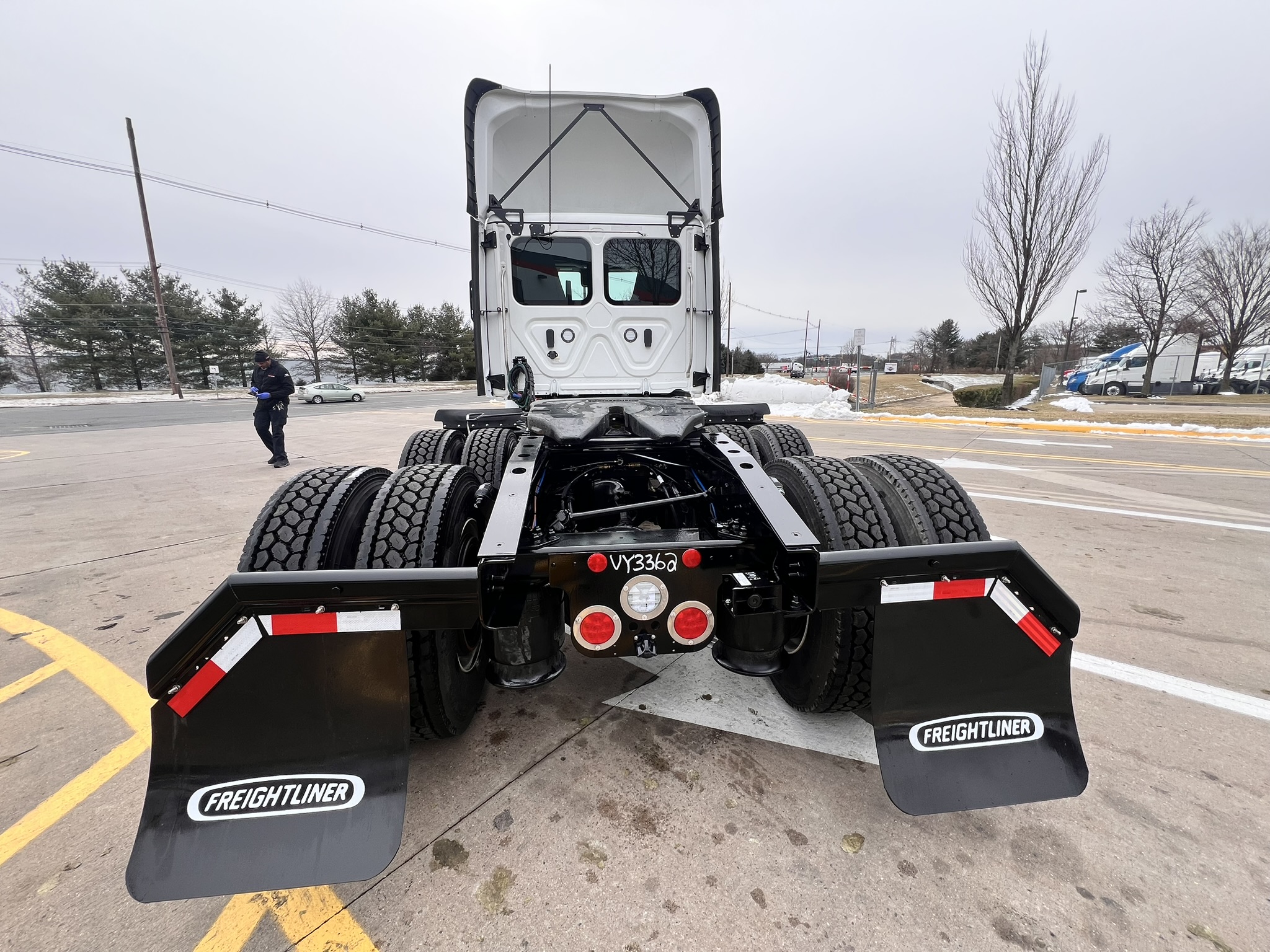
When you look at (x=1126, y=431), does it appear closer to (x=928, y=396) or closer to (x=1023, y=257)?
(x=1023, y=257)

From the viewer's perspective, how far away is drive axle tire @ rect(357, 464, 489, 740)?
5.77 ft

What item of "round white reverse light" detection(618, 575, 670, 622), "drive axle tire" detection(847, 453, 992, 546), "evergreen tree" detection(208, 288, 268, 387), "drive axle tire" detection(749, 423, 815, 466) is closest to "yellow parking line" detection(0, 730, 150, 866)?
"round white reverse light" detection(618, 575, 670, 622)

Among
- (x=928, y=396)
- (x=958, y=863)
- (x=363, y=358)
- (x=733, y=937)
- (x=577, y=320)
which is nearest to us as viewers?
(x=733, y=937)

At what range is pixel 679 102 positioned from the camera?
4125 mm

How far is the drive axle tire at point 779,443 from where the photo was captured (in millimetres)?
3951

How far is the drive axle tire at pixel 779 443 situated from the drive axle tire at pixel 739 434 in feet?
0.11

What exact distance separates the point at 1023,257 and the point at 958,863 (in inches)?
850

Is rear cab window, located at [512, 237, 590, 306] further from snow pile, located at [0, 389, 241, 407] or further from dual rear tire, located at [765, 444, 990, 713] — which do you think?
snow pile, located at [0, 389, 241, 407]

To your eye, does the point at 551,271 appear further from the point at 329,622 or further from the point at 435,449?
the point at 329,622

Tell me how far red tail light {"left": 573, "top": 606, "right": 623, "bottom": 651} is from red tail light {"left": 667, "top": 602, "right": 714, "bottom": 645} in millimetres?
159

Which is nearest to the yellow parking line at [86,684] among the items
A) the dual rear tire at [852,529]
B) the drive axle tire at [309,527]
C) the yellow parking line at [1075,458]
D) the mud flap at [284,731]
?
the mud flap at [284,731]

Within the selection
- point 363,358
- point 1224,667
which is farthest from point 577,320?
point 363,358

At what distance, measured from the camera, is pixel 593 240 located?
4.34 metres

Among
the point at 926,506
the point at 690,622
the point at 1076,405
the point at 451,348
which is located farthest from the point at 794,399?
the point at 451,348
